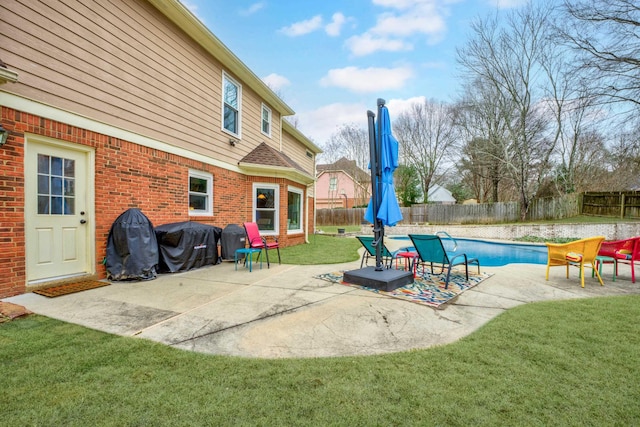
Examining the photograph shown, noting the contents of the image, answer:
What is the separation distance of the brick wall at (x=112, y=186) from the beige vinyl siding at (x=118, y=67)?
42 cm

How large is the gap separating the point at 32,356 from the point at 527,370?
13.0 feet

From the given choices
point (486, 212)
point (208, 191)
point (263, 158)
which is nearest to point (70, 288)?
point (208, 191)

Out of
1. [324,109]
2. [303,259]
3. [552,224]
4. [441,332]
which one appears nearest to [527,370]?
[441,332]

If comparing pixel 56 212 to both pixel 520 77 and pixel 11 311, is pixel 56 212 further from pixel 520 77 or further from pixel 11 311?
pixel 520 77

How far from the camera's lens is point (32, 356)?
240 cm

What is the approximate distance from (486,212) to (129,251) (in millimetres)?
20958

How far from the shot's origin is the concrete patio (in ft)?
9.00

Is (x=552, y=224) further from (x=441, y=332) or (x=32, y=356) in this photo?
(x=32, y=356)

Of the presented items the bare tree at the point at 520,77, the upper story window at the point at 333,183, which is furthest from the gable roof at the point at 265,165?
the upper story window at the point at 333,183

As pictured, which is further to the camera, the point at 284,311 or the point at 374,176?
the point at 374,176

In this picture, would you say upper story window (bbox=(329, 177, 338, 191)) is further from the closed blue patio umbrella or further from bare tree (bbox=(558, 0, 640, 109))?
the closed blue patio umbrella

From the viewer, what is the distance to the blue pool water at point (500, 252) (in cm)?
962

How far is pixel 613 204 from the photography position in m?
16.0

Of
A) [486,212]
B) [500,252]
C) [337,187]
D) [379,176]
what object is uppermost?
[337,187]
